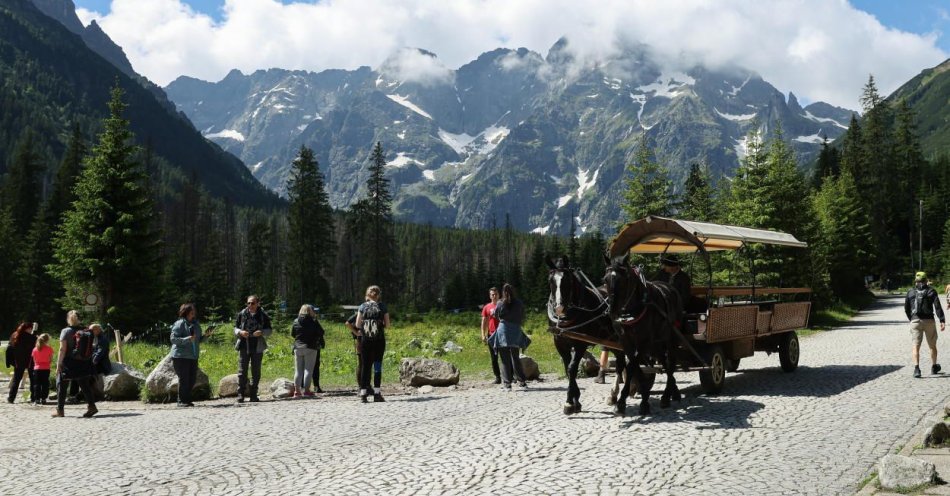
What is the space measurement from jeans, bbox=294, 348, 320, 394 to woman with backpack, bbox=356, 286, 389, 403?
2.08 metres

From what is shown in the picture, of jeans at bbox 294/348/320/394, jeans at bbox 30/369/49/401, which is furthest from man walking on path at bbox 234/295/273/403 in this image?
jeans at bbox 30/369/49/401

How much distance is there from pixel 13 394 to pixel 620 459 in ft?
49.9

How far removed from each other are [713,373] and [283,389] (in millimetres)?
9270

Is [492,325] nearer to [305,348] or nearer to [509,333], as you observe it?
[509,333]

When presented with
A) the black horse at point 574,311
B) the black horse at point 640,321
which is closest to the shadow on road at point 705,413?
the black horse at point 640,321

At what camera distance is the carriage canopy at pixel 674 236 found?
44.4ft

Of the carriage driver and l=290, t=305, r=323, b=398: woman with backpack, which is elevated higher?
the carriage driver

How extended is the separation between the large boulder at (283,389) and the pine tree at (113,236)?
2183 centimetres

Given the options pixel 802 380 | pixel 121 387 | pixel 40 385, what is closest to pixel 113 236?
pixel 40 385

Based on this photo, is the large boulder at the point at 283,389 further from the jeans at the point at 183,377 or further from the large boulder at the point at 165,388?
the jeans at the point at 183,377

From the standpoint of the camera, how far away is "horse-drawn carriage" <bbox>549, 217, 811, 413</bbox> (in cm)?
1127

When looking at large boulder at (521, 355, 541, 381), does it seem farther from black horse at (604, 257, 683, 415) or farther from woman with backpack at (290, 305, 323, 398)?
black horse at (604, 257, 683, 415)

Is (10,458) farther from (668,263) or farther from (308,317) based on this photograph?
(668,263)

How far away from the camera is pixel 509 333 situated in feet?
49.9
